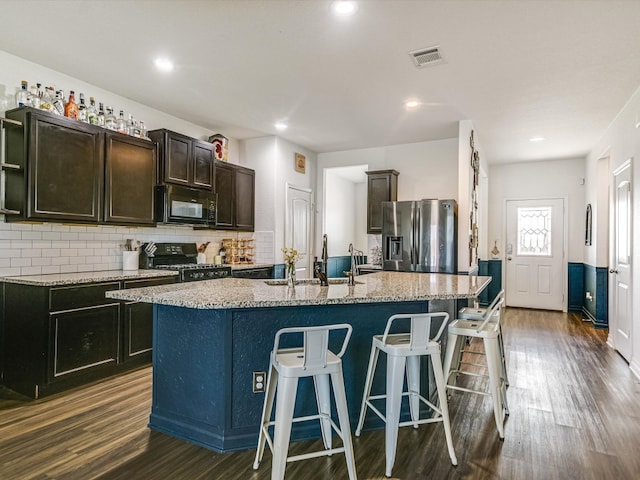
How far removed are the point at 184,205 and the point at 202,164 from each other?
593 mm

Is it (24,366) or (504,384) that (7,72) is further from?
(504,384)

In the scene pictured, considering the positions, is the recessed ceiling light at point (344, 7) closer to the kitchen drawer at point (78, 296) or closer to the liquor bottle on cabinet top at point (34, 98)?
the liquor bottle on cabinet top at point (34, 98)

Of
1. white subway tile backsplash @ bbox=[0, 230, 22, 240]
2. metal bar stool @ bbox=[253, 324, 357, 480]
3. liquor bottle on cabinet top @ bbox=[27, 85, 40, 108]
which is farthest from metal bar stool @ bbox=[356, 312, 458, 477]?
liquor bottle on cabinet top @ bbox=[27, 85, 40, 108]

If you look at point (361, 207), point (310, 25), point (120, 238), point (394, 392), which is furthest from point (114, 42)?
point (361, 207)

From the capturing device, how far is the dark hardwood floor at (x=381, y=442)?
6.63 ft

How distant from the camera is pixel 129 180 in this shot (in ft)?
12.5

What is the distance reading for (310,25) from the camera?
2686 millimetres

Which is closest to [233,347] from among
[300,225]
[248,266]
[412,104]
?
[248,266]

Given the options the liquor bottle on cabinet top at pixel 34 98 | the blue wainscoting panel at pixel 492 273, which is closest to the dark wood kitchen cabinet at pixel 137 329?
the liquor bottle on cabinet top at pixel 34 98

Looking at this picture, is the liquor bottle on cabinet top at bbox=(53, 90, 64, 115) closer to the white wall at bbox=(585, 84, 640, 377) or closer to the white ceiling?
the white ceiling

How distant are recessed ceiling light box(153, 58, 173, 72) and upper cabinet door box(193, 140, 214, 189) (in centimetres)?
118

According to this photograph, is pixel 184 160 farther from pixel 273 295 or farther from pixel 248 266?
pixel 273 295

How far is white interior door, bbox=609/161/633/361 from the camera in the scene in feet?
13.0

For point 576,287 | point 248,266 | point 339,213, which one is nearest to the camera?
point 248,266
